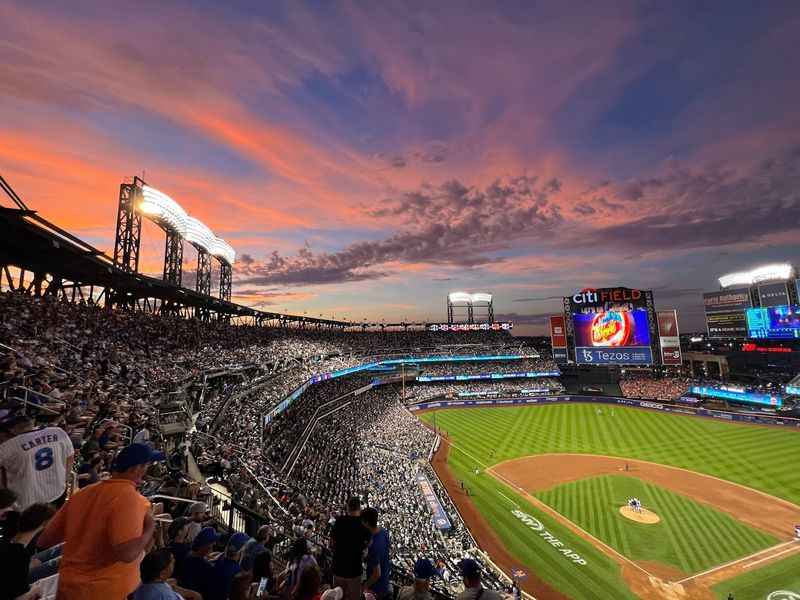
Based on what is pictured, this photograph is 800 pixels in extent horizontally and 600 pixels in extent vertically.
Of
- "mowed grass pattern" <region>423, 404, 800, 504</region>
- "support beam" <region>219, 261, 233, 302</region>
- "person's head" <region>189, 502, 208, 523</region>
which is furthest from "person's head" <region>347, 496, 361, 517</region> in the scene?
"support beam" <region>219, 261, 233, 302</region>

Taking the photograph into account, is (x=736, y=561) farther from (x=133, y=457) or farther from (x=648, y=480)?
(x=133, y=457)

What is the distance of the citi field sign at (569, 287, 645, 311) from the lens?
199 ft

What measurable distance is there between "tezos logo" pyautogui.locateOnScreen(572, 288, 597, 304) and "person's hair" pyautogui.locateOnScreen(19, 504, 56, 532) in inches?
2753

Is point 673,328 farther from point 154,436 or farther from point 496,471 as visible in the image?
point 154,436

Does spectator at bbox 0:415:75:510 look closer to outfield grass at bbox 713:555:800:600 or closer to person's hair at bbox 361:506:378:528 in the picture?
person's hair at bbox 361:506:378:528

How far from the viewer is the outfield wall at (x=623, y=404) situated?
45406mm

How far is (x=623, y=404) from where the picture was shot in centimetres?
5916

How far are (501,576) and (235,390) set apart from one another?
1873cm

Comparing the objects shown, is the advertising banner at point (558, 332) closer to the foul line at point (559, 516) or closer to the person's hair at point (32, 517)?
the foul line at point (559, 516)

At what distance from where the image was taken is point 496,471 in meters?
31.7

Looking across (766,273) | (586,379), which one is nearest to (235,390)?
(586,379)

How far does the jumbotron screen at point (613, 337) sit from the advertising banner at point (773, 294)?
56.4ft

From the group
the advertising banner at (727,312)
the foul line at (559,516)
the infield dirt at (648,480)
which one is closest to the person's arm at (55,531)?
the infield dirt at (648,480)

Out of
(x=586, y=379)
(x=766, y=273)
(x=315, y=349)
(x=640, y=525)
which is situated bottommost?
(x=640, y=525)
